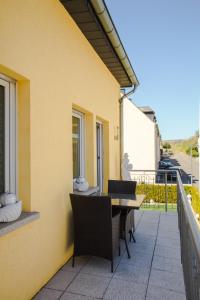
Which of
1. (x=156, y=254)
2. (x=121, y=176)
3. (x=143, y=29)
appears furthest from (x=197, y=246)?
(x=143, y=29)

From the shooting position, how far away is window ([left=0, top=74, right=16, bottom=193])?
8.08 ft

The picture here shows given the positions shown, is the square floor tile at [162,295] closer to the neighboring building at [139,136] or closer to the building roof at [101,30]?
the building roof at [101,30]

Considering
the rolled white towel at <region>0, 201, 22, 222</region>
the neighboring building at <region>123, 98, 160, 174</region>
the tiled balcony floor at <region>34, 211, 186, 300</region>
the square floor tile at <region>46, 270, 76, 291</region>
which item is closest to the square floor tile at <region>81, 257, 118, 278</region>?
the tiled balcony floor at <region>34, 211, 186, 300</region>

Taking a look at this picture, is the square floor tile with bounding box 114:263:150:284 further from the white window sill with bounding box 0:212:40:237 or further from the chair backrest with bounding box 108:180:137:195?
the chair backrest with bounding box 108:180:137:195

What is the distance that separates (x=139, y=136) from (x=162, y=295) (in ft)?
54.7

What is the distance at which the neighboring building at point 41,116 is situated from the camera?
2.37 meters

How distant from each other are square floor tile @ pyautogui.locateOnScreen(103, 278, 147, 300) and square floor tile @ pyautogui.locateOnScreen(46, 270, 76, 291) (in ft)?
1.58

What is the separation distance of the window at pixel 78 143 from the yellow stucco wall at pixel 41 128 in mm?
552

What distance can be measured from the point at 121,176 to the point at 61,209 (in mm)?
4246

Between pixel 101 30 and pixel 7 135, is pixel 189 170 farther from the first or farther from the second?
pixel 7 135

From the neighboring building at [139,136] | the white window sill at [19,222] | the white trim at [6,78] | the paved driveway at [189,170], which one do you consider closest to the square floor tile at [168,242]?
the white window sill at [19,222]

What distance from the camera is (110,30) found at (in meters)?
3.95

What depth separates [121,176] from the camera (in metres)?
7.41

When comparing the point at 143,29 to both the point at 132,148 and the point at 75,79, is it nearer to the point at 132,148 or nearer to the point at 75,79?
the point at 75,79
